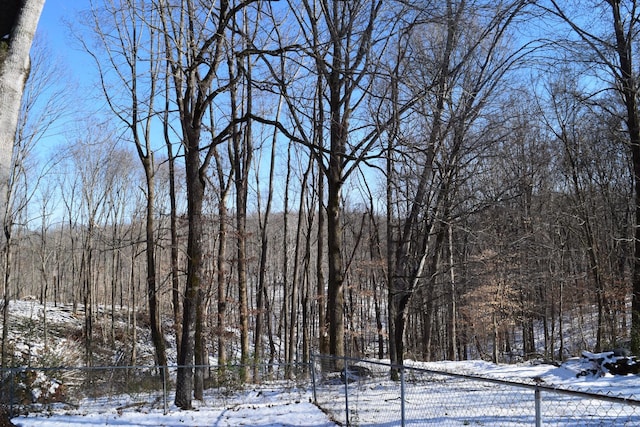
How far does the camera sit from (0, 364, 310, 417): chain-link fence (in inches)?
363

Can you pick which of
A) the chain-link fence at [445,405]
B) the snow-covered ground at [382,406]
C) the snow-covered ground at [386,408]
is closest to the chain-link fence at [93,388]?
the snow-covered ground at [382,406]

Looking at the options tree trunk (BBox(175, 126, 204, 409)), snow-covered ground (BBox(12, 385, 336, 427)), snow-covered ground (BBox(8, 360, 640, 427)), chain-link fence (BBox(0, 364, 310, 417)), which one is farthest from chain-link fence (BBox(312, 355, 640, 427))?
tree trunk (BBox(175, 126, 204, 409))

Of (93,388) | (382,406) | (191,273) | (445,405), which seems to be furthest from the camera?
(93,388)

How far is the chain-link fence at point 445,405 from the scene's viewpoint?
6.25 m

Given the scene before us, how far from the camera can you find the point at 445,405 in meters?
7.66

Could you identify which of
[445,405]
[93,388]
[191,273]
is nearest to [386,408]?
[445,405]

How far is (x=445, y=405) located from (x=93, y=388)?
29.5 feet

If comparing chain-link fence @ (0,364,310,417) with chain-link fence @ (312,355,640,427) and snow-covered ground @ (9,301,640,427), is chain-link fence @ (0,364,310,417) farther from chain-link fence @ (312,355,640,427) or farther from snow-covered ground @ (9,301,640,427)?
chain-link fence @ (312,355,640,427)

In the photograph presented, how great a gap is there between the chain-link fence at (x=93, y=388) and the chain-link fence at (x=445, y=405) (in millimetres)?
1792

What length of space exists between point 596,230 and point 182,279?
22.1 metres

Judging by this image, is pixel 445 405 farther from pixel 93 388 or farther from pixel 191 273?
pixel 93 388

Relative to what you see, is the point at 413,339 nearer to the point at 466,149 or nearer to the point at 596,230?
the point at 596,230

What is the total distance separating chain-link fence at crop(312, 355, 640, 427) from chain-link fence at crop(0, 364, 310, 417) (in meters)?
1.79

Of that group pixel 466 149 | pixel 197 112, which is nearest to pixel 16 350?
pixel 197 112
